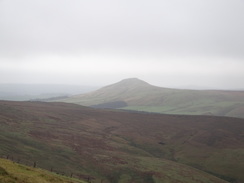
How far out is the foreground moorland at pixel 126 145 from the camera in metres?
71.8

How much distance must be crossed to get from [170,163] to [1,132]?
189 ft

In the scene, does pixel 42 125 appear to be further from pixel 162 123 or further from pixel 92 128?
pixel 162 123

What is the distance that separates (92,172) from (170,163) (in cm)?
2901

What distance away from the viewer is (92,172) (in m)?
71.4

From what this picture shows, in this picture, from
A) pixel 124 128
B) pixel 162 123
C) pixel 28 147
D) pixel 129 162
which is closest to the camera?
pixel 28 147

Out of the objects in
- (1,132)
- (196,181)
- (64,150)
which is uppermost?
(1,132)

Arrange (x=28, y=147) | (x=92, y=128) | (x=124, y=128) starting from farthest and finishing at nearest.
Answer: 1. (x=124, y=128)
2. (x=92, y=128)
3. (x=28, y=147)

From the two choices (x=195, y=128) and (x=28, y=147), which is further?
(x=195, y=128)

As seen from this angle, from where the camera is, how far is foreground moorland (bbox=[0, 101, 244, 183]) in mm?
71812

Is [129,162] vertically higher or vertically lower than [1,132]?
lower

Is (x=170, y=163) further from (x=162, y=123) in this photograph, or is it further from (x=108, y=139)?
(x=162, y=123)

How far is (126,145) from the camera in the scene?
343 feet

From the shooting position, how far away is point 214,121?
159 metres

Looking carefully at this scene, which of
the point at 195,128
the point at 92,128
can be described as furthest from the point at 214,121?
the point at 92,128
